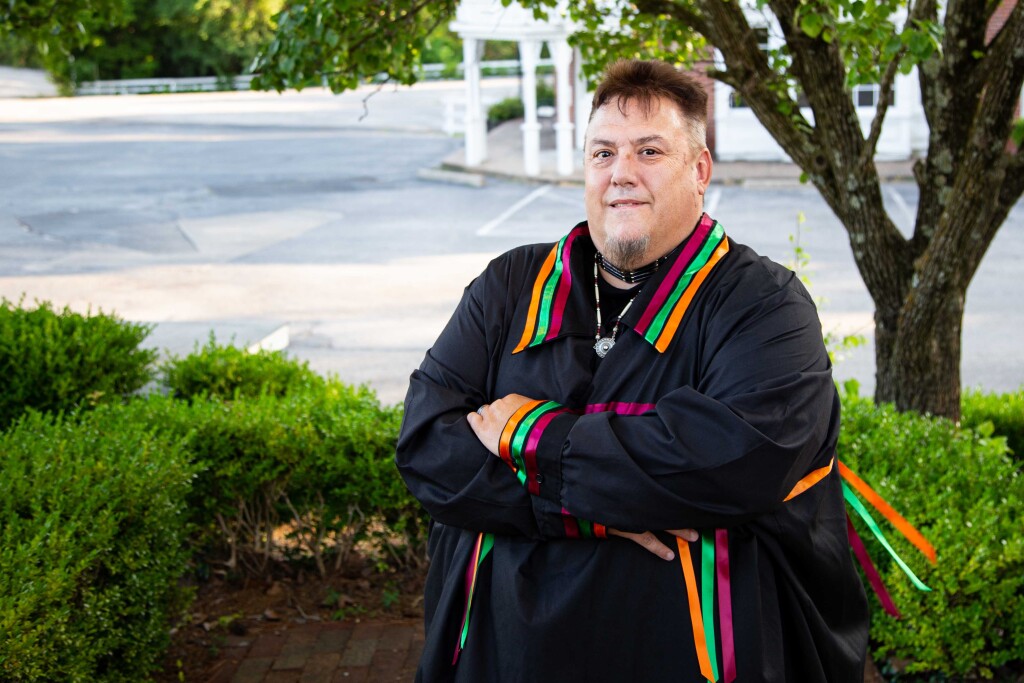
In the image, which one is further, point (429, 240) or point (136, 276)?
point (429, 240)

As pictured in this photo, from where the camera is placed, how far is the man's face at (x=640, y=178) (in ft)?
8.14

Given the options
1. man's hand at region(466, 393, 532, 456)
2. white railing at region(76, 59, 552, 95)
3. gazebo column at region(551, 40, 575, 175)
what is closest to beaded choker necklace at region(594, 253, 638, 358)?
man's hand at region(466, 393, 532, 456)

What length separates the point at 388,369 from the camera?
919 cm

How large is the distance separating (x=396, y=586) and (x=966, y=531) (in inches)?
90.9

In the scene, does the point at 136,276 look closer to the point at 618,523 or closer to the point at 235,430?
the point at 235,430

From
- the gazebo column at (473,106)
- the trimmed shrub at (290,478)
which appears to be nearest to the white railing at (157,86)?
the gazebo column at (473,106)

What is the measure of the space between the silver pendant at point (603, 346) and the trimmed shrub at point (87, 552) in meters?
1.59

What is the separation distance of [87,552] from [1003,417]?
4193 millimetres

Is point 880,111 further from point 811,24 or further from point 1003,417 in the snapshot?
point 1003,417

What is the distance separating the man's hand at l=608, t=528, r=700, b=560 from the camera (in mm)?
2342

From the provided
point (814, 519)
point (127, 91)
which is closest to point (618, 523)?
point (814, 519)

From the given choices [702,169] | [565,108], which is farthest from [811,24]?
[565,108]

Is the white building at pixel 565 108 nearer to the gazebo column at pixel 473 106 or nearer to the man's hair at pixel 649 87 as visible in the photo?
the gazebo column at pixel 473 106

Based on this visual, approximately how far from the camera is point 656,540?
7.73ft
